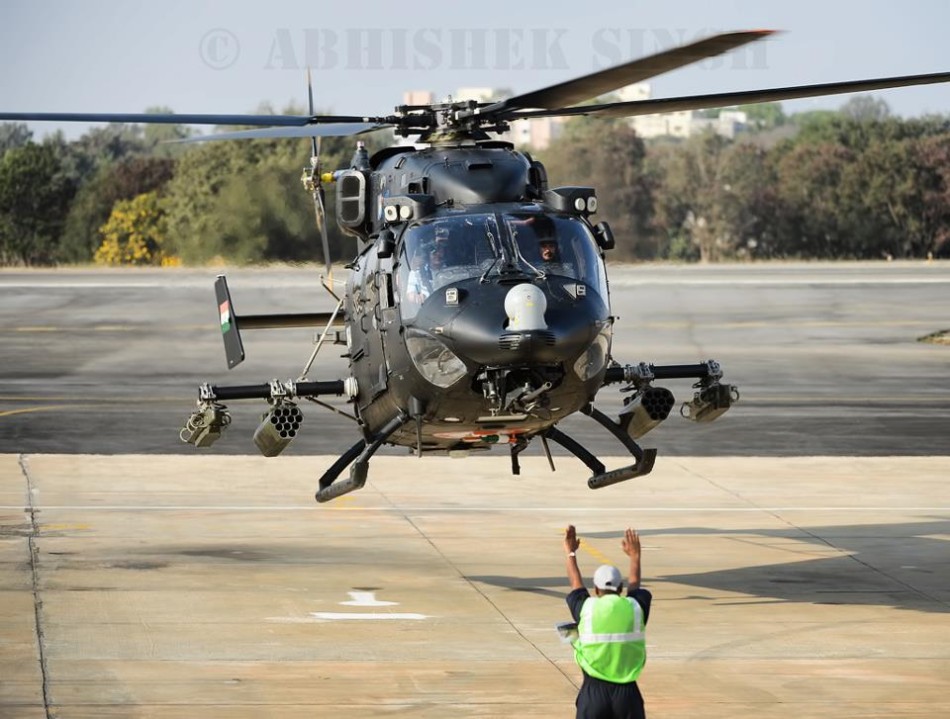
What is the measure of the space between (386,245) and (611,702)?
21.6 ft

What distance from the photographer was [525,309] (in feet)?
45.5

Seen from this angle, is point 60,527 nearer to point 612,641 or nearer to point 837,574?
point 837,574

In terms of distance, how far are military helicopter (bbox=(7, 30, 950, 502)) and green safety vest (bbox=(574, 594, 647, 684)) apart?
402 cm

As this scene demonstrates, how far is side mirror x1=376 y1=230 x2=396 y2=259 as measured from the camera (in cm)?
1548

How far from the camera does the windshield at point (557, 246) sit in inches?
575

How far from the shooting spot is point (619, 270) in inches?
2906

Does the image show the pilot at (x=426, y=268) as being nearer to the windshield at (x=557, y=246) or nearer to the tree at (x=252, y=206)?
the windshield at (x=557, y=246)

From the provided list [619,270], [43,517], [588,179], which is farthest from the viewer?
[588,179]

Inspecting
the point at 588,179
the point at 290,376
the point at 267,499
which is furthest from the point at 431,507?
the point at 588,179

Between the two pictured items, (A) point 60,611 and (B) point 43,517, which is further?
(B) point 43,517

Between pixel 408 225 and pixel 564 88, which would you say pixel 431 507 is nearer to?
pixel 408 225

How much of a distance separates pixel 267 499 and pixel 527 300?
968 cm

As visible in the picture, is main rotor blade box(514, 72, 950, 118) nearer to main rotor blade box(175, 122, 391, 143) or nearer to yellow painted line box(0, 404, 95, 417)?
main rotor blade box(175, 122, 391, 143)

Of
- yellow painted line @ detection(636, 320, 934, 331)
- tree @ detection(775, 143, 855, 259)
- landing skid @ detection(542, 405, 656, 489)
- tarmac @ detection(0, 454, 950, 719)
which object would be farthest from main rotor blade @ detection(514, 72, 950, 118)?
tree @ detection(775, 143, 855, 259)
